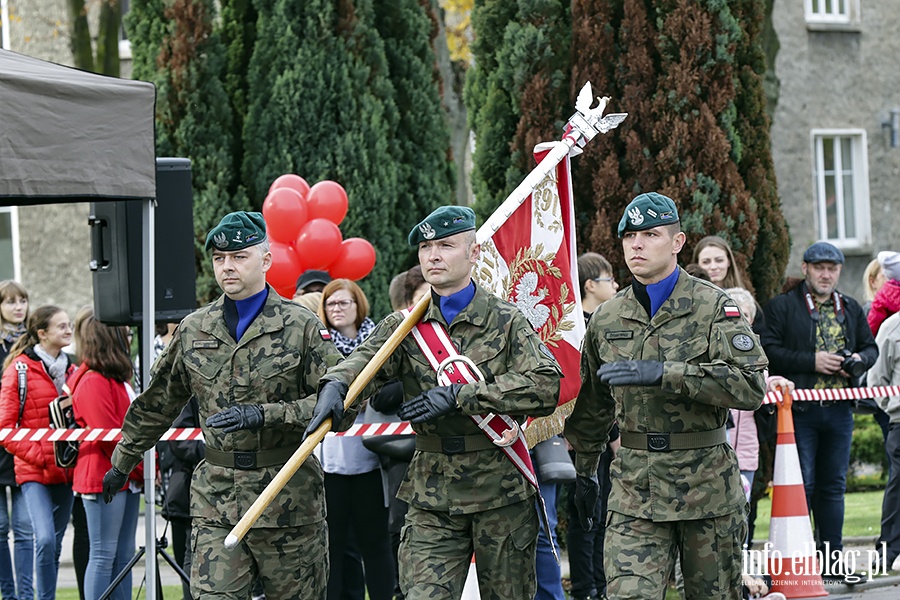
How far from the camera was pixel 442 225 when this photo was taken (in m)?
5.66

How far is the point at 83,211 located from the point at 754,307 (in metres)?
14.1

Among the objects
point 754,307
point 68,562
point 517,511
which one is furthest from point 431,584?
point 68,562

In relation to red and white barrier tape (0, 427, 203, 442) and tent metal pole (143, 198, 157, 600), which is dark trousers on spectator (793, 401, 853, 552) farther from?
tent metal pole (143, 198, 157, 600)

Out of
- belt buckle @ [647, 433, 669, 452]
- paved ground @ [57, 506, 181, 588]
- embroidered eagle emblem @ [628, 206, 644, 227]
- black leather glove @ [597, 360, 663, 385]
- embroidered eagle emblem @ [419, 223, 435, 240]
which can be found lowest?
paved ground @ [57, 506, 181, 588]

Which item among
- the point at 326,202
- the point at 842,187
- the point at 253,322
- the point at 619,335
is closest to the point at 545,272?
the point at 619,335

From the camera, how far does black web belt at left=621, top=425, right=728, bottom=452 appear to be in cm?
563

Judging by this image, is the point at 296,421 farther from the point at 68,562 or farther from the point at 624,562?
the point at 68,562

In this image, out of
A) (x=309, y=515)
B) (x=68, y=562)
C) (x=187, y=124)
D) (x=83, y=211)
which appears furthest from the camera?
(x=83, y=211)

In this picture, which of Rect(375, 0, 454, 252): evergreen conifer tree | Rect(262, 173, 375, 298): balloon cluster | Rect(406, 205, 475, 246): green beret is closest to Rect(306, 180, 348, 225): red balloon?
Rect(262, 173, 375, 298): balloon cluster

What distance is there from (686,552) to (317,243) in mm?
5420

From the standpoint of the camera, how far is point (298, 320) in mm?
6027

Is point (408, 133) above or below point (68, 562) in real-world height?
above

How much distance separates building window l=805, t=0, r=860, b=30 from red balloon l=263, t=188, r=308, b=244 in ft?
43.5

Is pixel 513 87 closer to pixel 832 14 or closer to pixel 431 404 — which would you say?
pixel 431 404
